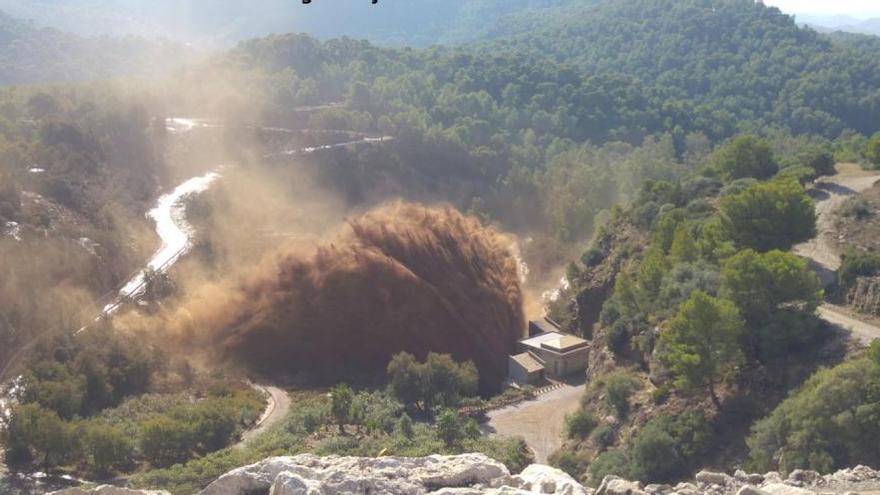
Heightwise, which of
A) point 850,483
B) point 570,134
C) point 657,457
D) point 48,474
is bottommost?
point 48,474

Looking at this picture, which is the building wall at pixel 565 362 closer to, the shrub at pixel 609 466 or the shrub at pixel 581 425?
the shrub at pixel 581 425

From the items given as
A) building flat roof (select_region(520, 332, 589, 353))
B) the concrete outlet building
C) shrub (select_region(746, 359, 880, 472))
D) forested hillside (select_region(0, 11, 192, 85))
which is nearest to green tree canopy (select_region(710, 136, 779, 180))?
building flat roof (select_region(520, 332, 589, 353))

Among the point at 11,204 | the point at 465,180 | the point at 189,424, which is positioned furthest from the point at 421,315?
the point at 465,180

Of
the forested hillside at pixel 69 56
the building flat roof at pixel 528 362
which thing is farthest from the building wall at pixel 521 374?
the forested hillside at pixel 69 56

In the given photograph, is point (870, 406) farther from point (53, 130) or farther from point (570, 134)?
point (570, 134)

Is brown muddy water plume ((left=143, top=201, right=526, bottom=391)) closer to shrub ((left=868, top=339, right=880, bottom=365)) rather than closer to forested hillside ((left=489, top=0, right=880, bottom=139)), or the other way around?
shrub ((left=868, top=339, right=880, bottom=365))

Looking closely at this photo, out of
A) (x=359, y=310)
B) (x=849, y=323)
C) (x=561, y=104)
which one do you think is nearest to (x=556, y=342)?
(x=359, y=310)
